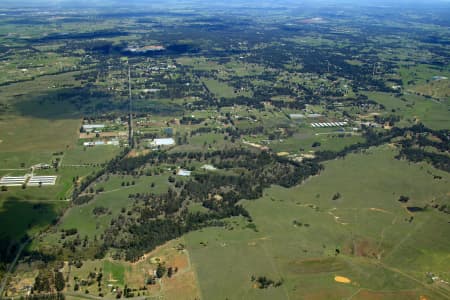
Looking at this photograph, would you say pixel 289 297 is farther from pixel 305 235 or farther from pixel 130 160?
pixel 130 160

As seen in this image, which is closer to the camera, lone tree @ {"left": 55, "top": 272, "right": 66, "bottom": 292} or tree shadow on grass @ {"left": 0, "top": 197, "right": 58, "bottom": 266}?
lone tree @ {"left": 55, "top": 272, "right": 66, "bottom": 292}

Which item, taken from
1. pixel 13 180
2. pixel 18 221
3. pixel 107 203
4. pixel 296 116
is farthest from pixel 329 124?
pixel 18 221

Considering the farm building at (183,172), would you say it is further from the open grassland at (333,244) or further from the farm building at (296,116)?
the farm building at (296,116)

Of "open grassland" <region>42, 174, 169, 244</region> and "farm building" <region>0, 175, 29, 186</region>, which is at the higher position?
"farm building" <region>0, 175, 29, 186</region>

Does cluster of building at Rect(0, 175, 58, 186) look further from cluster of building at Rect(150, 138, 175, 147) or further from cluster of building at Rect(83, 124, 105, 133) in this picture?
cluster of building at Rect(83, 124, 105, 133)

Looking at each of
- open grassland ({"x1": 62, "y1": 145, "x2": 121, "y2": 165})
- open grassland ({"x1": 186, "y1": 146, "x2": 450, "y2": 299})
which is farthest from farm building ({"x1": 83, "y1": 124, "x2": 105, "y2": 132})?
open grassland ({"x1": 186, "y1": 146, "x2": 450, "y2": 299})

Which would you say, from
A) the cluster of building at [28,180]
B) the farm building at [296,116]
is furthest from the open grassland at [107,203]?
the farm building at [296,116]

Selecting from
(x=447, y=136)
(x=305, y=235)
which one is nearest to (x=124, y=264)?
(x=305, y=235)
